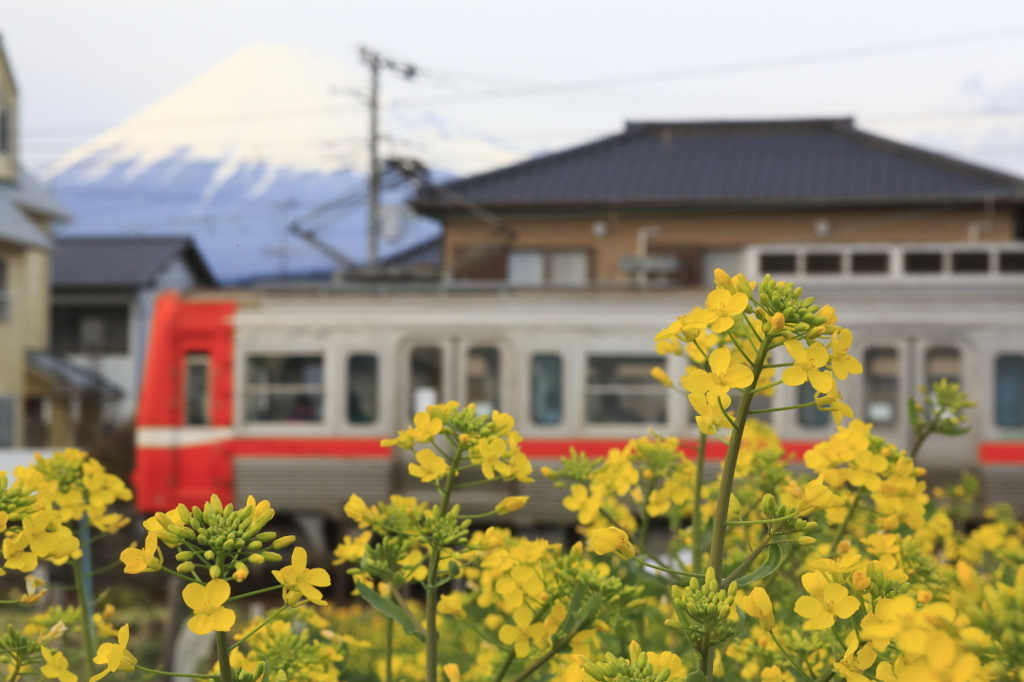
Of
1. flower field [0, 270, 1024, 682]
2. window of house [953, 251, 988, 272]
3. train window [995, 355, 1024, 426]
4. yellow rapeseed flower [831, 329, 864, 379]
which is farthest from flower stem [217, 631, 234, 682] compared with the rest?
window of house [953, 251, 988, 272]

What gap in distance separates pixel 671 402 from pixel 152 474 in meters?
4.88

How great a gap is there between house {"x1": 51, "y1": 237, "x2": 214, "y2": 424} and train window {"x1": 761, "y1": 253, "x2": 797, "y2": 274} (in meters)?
19.2

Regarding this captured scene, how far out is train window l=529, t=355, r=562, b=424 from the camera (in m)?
8.79

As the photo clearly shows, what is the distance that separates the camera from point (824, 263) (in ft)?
29.5

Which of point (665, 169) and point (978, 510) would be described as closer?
point (978, 510)

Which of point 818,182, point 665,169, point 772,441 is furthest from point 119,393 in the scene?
point 772,441

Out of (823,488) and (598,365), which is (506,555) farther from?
(598,365)

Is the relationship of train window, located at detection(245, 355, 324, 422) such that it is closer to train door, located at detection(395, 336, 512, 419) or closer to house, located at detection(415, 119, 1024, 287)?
train door, located at detection(395, 336, 512, 419)

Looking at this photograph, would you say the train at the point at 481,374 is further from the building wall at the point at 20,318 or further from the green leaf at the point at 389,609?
Answer: the building wall at the point at 20,318

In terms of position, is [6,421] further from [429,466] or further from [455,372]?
[429,466]

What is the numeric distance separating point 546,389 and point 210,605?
777 centimetres

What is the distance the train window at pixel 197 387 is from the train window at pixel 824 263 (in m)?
5.74

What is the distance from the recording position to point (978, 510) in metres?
8.27

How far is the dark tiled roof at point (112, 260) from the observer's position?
24.5 metres
